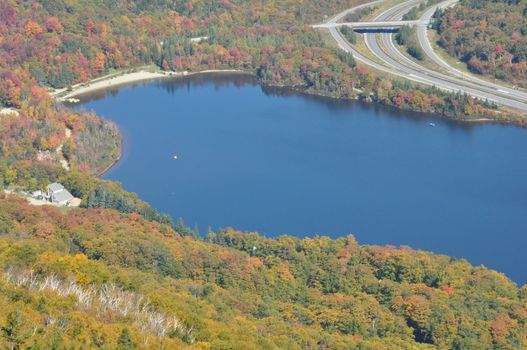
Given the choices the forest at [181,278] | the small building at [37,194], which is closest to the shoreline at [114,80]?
the forest at [181,278]

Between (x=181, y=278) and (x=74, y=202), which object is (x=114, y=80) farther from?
(x=181, y=278)

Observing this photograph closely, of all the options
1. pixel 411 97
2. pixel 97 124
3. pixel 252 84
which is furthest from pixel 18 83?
pixel 411 97

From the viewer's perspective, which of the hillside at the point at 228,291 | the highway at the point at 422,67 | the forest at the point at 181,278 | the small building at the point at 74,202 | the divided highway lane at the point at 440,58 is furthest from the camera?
the divided highway lane at the point at 440,58

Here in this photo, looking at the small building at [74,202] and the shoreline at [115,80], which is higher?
the shoreline at [115,80]

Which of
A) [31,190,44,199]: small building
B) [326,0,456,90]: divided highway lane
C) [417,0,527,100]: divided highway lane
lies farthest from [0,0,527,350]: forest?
[326,0,456,90]: divided highway lane

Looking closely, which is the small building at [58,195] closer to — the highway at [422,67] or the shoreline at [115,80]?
the shoreline at [115,80]

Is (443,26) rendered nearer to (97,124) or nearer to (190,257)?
(97,124)

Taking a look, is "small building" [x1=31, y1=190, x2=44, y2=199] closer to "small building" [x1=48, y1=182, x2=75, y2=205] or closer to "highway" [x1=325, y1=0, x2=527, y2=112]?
"small building" [x1=48, y1=182, x2=75, y2=205]
